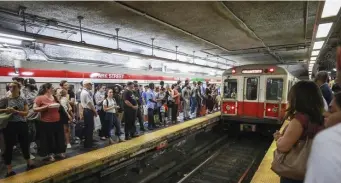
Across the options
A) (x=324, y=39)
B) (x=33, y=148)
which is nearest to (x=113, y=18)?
(x=33, y=148)

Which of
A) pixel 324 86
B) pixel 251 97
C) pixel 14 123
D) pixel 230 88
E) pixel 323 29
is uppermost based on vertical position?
pixel 323 29

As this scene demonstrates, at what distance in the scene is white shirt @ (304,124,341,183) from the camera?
0.77 meters

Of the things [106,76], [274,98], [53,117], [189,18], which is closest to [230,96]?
[274,98]

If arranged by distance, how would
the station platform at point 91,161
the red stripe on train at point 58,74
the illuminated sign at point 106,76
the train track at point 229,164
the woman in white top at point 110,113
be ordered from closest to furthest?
the station platform at point 91,161 < the train track at point 229,164 < the woman in white top at point 110,113 < the red stripe on train at point 58,74 < the illuminated sign at point 106,76

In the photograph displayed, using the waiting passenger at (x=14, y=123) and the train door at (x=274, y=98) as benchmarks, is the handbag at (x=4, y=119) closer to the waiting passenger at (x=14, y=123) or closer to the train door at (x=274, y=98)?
the waiting passenger at (x=14, y=123)

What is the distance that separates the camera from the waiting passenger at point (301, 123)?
1.95 m

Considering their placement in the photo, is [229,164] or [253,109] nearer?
[229,164]

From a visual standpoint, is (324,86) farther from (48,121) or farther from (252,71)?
(48,121)

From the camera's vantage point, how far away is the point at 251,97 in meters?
8.94

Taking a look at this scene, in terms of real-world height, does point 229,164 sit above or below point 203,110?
below

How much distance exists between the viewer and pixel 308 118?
1.97 m

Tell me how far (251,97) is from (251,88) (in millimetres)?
371

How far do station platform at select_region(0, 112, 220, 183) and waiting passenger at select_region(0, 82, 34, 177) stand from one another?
1.70 ft

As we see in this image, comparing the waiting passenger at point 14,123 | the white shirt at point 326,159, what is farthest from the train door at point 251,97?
the white shirt at point 326,159
